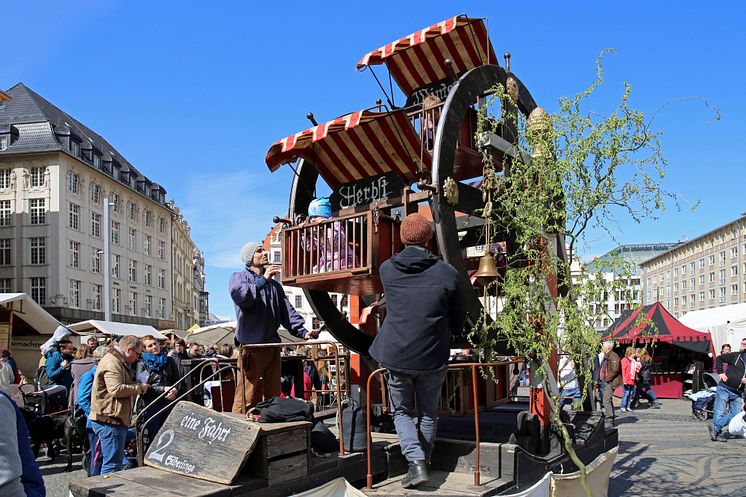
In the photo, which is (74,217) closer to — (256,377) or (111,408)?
(111,408)

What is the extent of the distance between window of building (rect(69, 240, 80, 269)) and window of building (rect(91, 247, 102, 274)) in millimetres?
1867

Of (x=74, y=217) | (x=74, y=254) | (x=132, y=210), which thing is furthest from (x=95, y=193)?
(x=132, y=210)

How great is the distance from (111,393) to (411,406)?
3.60 metres

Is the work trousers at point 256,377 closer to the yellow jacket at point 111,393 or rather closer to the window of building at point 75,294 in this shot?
the yellow jacket at point 111,393

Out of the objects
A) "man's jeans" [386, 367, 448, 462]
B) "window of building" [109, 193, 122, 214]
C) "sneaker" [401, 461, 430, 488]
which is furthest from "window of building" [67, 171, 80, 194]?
"sneaker" [401, 461, 430, 488]

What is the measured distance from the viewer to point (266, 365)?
6.27 m

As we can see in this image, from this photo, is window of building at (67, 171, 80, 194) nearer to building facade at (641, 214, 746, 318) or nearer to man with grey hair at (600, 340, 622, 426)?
man with grey hair at (600, 340, 622, 426)

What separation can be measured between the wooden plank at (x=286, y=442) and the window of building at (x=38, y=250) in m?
50.9

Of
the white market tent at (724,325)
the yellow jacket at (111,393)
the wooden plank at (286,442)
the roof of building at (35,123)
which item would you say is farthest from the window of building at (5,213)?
the wooden plank at (286,442)

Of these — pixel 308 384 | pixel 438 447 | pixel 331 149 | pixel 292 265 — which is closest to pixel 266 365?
pixel 292 265

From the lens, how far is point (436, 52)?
732 centimetres

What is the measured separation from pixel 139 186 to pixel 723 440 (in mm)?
60960

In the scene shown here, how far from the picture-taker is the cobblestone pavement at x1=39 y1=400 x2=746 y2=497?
8156 mm

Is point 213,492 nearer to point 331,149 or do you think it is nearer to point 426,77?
point 331,149
